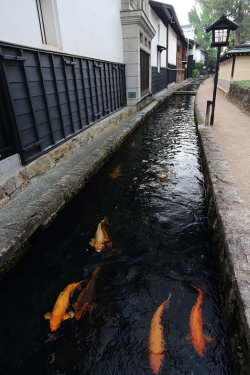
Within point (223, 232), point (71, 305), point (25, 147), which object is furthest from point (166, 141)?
point (71, 305)

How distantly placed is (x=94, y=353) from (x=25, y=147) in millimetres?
4151

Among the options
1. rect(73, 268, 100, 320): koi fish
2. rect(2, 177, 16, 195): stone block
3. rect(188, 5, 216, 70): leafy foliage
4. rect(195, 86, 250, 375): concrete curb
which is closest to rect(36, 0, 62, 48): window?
rect(2, 177, 16, 195): stone block

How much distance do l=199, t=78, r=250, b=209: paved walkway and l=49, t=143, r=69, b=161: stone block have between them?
4.55m

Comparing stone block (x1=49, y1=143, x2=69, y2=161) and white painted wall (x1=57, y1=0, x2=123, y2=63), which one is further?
white painted wall (x1=57, y1=0, x2=123, y2=63)

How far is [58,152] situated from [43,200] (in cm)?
225

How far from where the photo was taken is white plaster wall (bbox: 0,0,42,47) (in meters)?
4.29

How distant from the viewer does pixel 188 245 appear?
13.2ft

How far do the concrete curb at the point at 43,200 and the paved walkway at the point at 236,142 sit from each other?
141 inches

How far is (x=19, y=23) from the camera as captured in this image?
4.68 m

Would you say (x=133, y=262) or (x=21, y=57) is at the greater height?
(x=21, y=57)

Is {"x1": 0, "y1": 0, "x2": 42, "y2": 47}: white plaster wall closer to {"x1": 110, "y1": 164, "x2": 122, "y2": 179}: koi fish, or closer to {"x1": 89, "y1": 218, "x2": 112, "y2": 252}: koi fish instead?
{"x1": 110, "y1": 164, "x2": 122, "y2": 179}: koi fish

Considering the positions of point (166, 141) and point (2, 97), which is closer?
point (2, 97)

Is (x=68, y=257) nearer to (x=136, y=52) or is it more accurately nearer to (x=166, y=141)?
(x=166, y=141)

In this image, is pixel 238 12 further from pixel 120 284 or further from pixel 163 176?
pixel 120 284
